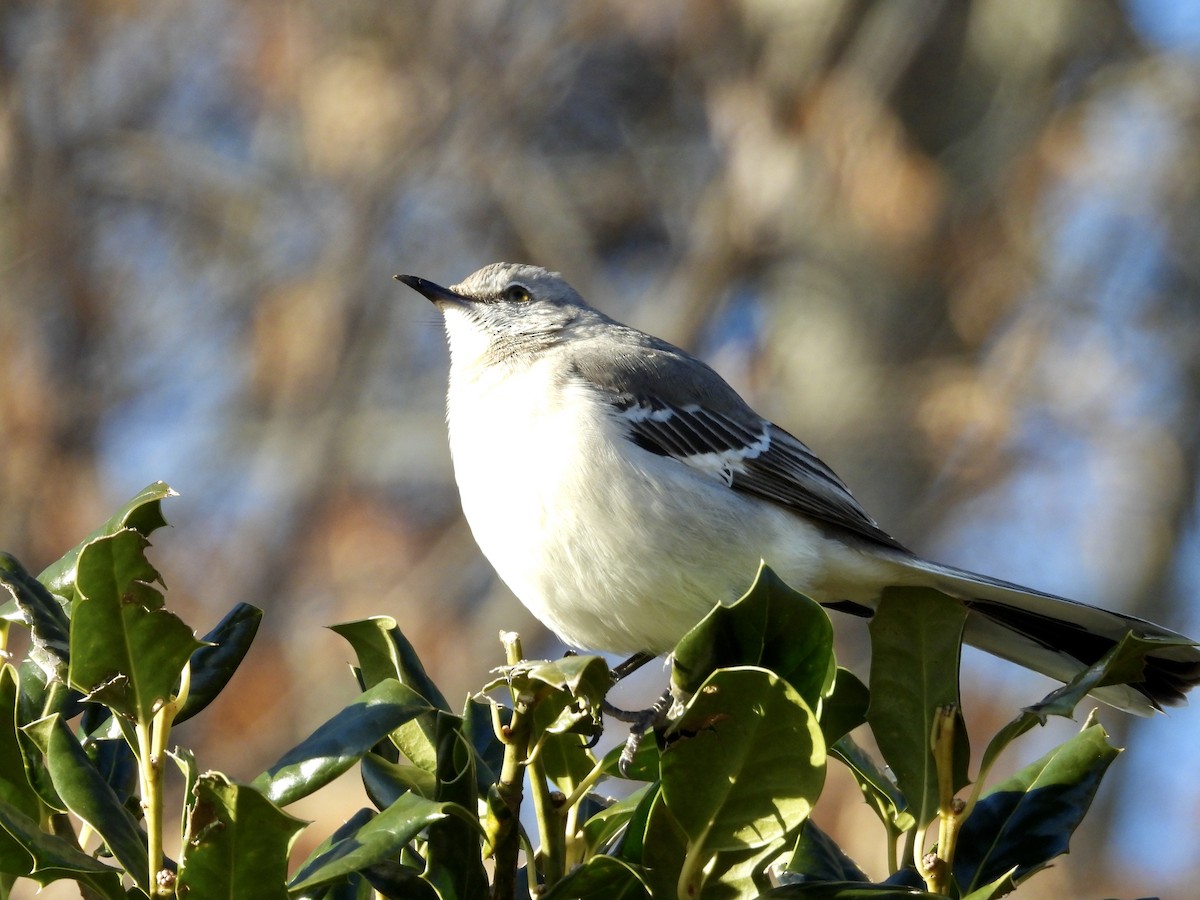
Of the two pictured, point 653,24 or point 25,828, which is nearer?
point 25,828

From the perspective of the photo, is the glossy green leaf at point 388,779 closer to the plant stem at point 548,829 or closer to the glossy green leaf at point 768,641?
the plant stem at point 548,829

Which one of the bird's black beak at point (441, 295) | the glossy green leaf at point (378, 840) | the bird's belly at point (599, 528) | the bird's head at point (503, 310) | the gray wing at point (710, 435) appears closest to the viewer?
the glossy green leaf at point (378, 840)

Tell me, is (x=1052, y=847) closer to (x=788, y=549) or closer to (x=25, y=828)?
(x=25, y=828)

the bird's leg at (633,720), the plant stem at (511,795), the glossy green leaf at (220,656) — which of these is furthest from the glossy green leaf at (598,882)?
the glossy green leaf at (220,656)

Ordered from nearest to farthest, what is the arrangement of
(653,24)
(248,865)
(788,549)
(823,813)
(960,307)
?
(248,865), (788,549), (823,813), (960,307), (653,24)

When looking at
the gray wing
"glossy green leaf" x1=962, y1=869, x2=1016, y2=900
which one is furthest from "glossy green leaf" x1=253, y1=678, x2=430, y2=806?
the gray wing

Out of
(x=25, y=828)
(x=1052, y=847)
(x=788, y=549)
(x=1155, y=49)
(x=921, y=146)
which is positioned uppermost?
(x=1155, y=49)

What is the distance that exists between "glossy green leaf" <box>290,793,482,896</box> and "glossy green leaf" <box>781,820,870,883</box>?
0.50m

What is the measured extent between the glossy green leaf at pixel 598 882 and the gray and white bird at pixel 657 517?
145 centimetres

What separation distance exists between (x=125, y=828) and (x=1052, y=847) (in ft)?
3.61

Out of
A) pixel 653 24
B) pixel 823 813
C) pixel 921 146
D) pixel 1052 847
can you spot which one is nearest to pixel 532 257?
pixel 653 24

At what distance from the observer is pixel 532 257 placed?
7270 millimetres

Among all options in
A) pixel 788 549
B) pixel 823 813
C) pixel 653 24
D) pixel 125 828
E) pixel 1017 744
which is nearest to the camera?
pixel 125 828

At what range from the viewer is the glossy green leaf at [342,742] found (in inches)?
56.9
